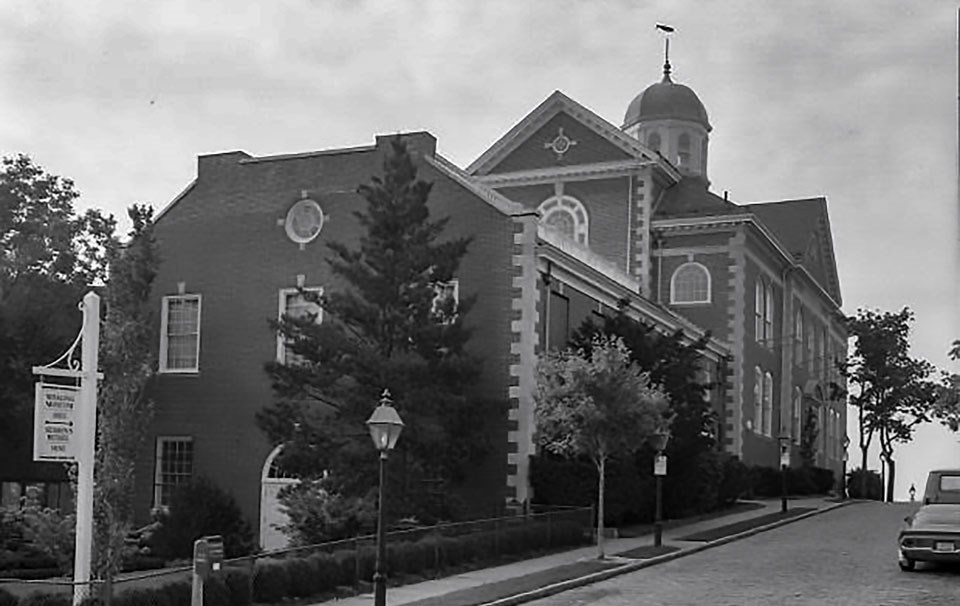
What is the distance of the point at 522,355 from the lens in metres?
31.9

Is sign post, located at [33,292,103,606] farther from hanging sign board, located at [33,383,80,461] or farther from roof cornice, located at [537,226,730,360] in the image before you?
roof cornice, located at [537,226,730,360]

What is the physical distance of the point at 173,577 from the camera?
1898cm

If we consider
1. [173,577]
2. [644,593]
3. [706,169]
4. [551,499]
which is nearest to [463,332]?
[551,499]

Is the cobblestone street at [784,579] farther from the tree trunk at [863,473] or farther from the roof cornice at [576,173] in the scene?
the tree trunk at [863,473]

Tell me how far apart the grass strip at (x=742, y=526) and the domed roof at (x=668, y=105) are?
22.6 m

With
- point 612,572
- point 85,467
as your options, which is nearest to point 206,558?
point 85,467

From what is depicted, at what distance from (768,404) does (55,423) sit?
42.6 meters

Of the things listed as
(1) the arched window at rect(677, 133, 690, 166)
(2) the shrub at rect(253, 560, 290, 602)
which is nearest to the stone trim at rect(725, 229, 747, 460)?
(1) the arched window at rect(677, 133, 690, 166)

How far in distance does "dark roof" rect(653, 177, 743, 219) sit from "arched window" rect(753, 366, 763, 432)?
7.11 metres

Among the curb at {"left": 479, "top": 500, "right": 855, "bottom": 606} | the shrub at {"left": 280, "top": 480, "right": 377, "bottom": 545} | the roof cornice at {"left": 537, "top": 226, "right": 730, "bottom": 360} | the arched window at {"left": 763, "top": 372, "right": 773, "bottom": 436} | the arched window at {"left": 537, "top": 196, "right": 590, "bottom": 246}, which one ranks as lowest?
the curb at {"left": 479, "top": 500, "right": 855, "bottom": 606}

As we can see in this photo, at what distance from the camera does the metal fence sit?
59.2 feet

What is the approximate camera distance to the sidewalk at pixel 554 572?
2078cm

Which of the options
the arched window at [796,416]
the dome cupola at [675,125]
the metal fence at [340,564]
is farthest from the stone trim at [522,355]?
the arched window at [796,416]

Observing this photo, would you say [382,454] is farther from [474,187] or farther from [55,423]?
[474,187]
